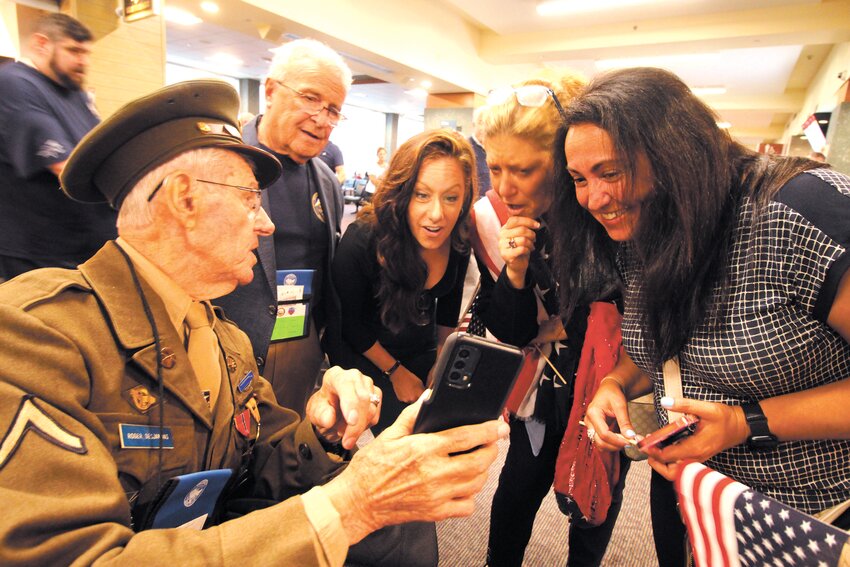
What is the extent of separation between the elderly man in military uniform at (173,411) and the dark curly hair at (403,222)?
0.63m

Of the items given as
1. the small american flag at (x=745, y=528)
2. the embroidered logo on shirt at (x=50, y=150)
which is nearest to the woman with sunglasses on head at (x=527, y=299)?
the small american flag at (x=745, y=528)

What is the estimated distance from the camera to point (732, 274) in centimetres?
112

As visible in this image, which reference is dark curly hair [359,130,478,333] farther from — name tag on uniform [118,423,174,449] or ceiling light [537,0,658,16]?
ceiling light [537,0,658,16]

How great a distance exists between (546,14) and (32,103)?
8395 mm

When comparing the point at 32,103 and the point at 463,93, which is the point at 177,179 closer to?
the point at 32,103

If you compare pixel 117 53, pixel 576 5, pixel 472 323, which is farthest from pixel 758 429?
pixel 576 5

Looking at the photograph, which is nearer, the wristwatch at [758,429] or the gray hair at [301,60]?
the wristwatch at [758,429]

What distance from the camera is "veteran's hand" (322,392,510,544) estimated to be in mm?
850

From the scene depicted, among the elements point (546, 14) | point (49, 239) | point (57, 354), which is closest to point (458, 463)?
point (57, 354)

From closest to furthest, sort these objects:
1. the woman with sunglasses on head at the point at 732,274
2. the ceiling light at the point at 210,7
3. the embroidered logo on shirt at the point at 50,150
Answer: the woman with sunglasses on head at the point at 732,274, the embroidered logo on shirt at the point at 50,150, the ceiling light at the point at 210,7

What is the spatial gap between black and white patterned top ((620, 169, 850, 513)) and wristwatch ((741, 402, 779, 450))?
1.6 inches

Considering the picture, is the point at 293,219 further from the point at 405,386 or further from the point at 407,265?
the point at 405,386

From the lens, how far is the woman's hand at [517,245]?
156 cm

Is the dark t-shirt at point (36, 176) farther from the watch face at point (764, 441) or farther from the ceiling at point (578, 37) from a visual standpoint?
the ceiling at point (578, 37)
